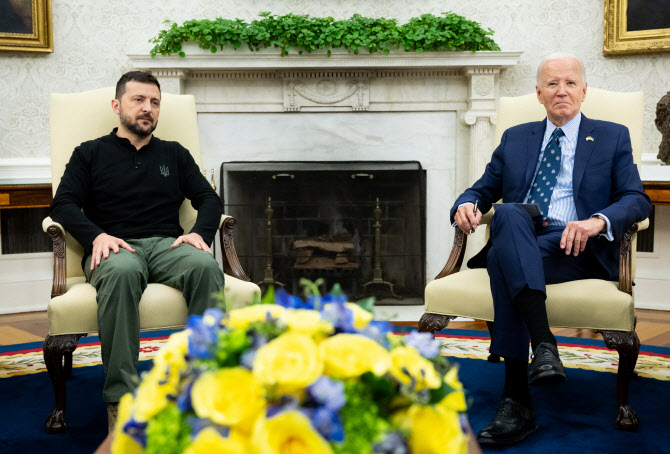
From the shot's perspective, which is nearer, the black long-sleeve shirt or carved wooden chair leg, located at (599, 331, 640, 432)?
carved wooden chair leg, located at (599, 331, 640, 432)

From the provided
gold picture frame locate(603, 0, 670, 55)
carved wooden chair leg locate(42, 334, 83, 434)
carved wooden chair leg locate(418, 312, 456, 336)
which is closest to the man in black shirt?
carved wooden chair leg locate(42, 334, 83, 434)

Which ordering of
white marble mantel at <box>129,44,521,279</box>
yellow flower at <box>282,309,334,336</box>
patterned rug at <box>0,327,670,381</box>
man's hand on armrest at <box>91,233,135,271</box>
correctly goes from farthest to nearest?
white marble mantel at <box>129,44,521,279</box>
patterned rug at <box>0,327,670,381</box>
man's hand on armrest at <box>91,233,135,271</box>
yellow flower at <box>282,309,334,336</box>

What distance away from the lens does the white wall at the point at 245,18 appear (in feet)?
13.0

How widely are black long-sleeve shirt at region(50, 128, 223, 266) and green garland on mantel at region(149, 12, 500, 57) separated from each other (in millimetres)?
1531

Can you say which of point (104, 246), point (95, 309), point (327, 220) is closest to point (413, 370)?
point (95, 309)

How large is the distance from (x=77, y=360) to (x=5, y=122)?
6.48 ft

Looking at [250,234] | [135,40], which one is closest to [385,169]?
[250,234]

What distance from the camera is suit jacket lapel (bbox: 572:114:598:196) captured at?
2.17m

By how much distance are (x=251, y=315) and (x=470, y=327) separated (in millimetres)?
2886

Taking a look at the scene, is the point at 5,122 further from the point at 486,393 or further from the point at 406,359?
the point at 406,359

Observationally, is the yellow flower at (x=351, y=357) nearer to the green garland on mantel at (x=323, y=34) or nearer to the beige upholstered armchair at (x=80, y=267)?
the beige upholstered armchair at (x=80, y=267)

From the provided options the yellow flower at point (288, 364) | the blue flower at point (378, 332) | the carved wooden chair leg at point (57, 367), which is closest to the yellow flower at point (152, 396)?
the yellow flower at point (288, 364)

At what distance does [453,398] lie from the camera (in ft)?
2.40

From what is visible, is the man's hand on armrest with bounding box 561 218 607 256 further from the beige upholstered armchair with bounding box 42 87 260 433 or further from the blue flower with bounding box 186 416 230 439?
the blue flower with bounding box 186 416 230 439
